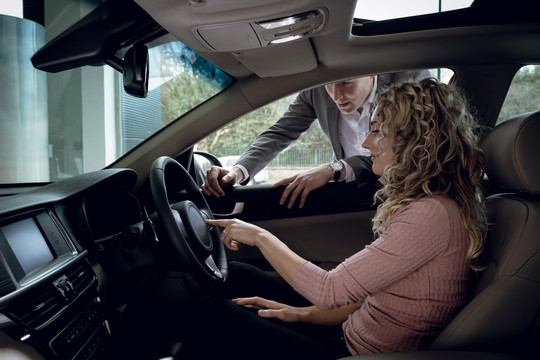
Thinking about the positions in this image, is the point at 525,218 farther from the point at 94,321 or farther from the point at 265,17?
the point at 94,321

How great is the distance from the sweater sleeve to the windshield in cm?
217

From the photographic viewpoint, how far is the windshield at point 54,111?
3684mm

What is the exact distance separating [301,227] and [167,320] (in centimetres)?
78

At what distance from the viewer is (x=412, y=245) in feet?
3.40

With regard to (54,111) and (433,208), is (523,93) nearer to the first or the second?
(433,208)

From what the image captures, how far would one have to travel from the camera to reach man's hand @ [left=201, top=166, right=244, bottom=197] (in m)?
1.98

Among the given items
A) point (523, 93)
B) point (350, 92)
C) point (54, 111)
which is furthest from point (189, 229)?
point (54, 111)

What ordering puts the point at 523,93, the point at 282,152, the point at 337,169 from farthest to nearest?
1. the point at 282,152
2. the point at 337,169
3. the point at 523,93

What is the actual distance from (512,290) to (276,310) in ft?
2.42

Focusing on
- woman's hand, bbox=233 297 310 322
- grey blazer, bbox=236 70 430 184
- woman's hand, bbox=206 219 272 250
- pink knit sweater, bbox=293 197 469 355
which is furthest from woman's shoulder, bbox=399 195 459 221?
grey blazer, bbox=236 70 430 184

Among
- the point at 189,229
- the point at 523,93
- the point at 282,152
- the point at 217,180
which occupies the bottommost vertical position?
the point at 189,229

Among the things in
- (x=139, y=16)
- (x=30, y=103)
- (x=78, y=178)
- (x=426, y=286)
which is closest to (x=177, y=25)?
(x=139, y=16)

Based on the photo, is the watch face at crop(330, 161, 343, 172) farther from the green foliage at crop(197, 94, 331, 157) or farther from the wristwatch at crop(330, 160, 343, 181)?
the green foliage at crop(197, 94, 331, 157)

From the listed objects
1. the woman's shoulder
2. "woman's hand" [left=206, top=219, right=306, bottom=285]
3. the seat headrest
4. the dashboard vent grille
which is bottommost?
the dashboard vent grille
